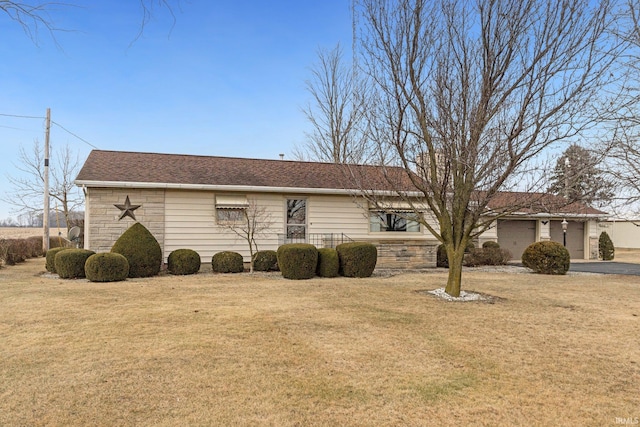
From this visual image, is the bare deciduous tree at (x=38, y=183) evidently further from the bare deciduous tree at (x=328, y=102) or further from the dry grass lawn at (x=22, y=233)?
the bare deciduous tree at (x=328, y=102)

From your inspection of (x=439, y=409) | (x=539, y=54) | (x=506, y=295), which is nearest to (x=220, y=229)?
(x=506, y=295)

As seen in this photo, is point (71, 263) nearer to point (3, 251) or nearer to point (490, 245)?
point (3, 251)

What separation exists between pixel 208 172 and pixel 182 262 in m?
3.41

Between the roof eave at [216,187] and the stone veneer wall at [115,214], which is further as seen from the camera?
the stone veneer wall at [115,214]

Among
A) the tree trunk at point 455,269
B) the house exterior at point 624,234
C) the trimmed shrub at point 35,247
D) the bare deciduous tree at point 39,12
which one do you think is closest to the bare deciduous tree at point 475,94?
the tree trunk at point 455,269

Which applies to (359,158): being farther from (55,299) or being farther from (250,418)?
(250,418)

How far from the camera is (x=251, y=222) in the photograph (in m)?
12.6

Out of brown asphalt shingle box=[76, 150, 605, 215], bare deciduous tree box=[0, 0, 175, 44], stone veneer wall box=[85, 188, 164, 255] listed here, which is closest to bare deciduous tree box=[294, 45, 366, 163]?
brown asphalt shingle box=[76, 150, 605, 215]

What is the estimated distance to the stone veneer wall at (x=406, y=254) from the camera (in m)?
13.8

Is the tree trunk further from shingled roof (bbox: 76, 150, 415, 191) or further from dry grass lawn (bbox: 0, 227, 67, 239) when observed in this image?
dry grass lawn (bbox: 0, 227, 67, 239)

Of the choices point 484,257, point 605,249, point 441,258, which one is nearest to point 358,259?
point 441,258

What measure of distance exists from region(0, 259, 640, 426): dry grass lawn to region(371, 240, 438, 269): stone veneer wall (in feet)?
19.7

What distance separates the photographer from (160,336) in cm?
492

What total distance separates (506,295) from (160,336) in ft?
21.9
